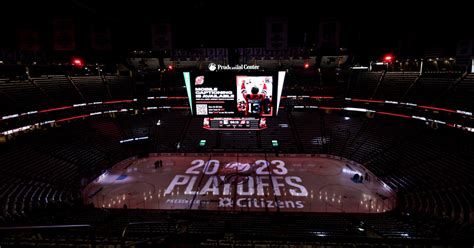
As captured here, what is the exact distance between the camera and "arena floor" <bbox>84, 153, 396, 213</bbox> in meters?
16.5

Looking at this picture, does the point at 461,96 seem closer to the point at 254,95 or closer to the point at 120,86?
the point at 254,95

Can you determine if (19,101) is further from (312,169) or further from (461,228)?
(461,228)

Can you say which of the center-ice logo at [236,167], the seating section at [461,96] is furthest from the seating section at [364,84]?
the center-ice logo at [236,167]

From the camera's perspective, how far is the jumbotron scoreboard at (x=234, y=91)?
52.7 ft

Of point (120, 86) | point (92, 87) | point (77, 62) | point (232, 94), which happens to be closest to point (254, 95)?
point (232, 94)

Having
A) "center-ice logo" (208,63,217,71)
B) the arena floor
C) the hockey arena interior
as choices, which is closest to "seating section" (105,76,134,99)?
the hockey arena interior

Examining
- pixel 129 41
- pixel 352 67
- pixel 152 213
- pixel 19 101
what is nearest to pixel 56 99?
pixel 19 101

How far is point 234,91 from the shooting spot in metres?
16.6

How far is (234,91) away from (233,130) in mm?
3334

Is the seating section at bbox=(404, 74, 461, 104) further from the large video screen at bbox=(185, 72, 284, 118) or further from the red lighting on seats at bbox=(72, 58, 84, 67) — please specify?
the red lighting on seats at bbox=(72, 58, 84, 67)

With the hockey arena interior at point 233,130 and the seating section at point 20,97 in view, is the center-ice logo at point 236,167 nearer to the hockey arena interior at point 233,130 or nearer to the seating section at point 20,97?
the hockey arena interior at point 233,130

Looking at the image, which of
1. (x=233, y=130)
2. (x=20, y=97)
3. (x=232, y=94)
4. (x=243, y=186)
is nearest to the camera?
(x=232, y=94)

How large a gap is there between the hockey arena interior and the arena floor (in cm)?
16

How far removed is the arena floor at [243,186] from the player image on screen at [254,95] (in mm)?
6264
